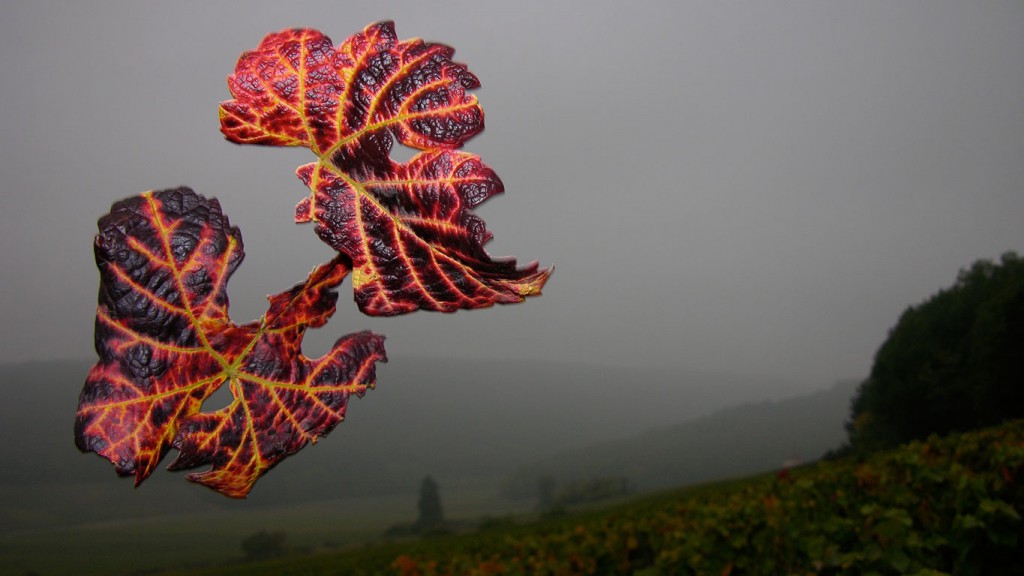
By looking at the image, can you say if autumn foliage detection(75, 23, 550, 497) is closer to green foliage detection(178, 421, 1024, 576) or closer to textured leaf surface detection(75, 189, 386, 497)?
textured leaf surface detection(75, 189, 386, 497)

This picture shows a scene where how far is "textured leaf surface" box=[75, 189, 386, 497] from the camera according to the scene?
17.5 inches

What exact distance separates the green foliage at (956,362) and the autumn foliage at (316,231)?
26.8 m

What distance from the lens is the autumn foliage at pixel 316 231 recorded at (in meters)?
0.45

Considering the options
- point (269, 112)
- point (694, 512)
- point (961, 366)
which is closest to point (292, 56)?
point (269, 112)

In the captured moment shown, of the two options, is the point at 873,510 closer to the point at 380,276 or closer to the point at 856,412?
the point at 380,276

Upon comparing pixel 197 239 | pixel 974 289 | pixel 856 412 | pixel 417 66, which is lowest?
pixel 856 412

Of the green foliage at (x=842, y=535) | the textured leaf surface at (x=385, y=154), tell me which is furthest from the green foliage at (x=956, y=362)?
the textured leaf surface at (x=385, y=154)

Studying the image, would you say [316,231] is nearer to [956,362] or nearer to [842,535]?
[842,535]

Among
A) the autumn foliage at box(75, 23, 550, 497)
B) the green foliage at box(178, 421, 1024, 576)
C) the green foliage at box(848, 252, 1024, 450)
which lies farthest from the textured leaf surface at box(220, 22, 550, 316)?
the green foliage at box(848, 252, 1024, 450)

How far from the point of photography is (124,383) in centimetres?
45

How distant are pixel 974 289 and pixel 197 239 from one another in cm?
3544

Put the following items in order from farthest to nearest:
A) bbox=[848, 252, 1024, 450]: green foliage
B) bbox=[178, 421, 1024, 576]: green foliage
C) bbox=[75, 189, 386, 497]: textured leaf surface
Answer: bbox=[848, 252, 1024, 450]: green foliage
bbox=[178, 421, 1024, 576]: green foliage
bbox=[75, 189, 386, 497]: textured leaf surface

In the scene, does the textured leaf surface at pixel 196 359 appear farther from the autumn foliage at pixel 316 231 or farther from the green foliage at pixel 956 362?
the green foliage at pixel 956 362

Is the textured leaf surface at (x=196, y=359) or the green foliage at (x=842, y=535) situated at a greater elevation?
the textured leaf surface at (x=196, y=359)
